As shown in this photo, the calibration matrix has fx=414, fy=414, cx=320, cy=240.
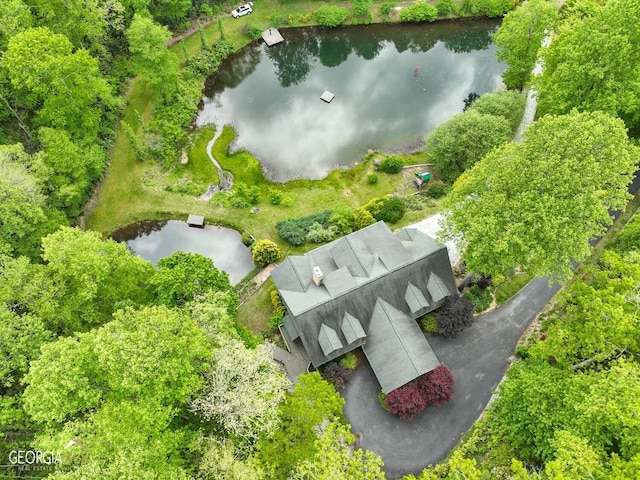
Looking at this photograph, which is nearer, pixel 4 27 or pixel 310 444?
pixel 310 444

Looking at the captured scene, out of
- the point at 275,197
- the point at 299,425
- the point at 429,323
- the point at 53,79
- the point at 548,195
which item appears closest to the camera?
the point at 299,425

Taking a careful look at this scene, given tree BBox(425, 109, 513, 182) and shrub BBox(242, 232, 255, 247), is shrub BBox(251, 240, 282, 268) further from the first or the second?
tree BBox(425, 109, 513, 182)

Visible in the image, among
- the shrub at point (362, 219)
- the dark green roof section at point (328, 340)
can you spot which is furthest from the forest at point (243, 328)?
the shrub at point (362, 219)

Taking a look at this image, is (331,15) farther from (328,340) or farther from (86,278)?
(86,278)

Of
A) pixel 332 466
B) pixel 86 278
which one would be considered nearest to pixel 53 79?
pixel 86 278

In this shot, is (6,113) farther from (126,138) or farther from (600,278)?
(600,278)

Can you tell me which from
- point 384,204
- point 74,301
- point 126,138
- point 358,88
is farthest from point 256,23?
point 74,301

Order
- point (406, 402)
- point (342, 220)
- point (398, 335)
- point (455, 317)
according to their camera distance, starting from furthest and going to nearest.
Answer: point (342, 220), point (455, 317), point (398, 335), point (406, 402)
